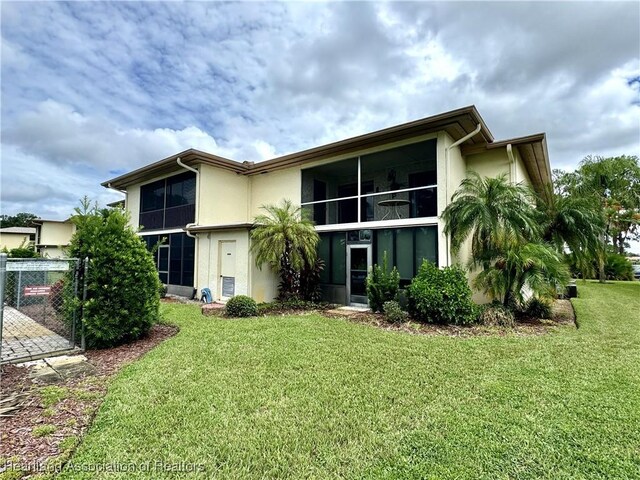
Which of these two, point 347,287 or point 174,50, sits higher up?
point 174,50

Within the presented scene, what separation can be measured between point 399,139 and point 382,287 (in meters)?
4.75

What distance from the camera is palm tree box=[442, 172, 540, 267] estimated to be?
9000 millimetres

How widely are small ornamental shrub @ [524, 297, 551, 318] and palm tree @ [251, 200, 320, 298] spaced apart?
685 centimetres

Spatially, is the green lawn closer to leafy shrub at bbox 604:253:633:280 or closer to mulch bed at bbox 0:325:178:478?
mulch bed at bbox 0:325:178:478

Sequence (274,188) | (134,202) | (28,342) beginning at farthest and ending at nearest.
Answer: (134,202) < (274,188) < (28,342)

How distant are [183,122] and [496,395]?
17349 millimetres

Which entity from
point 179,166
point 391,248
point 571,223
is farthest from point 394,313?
point 179,166

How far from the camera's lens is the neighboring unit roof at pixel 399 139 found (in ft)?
30.5

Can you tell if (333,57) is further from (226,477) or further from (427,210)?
(226,477)

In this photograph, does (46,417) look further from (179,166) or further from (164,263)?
(164,263)

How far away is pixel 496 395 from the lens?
424 cm

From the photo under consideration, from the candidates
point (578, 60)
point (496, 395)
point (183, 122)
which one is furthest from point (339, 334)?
point (183, 122)

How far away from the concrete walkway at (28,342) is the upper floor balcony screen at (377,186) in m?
8.56

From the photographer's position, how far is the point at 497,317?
8523mm
